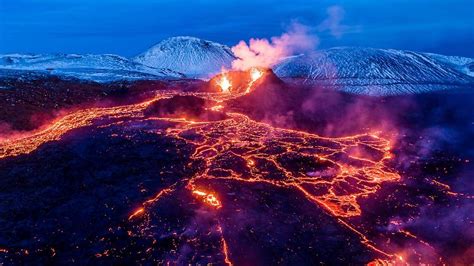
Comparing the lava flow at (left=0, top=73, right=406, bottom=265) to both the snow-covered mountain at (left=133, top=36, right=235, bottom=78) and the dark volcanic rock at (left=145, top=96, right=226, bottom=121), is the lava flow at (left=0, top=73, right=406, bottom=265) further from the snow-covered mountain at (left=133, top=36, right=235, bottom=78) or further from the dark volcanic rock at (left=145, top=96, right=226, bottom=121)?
the snow-covered mountain at (left=133, top=36, right=235, bottom=78)

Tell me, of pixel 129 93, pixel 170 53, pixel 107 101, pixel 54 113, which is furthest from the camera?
pixel 170 53

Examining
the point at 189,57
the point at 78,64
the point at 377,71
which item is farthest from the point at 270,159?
the point at 189,57

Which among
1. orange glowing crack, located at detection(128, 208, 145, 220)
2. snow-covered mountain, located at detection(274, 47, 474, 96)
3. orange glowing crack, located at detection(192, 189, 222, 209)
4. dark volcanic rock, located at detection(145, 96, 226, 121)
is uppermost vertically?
snow-covered mountain, located at detection(274, 47, 474, 96)

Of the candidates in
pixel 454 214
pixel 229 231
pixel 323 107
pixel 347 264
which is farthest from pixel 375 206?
pixel 323 107

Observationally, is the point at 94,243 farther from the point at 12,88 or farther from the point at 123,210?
the point at 12,88

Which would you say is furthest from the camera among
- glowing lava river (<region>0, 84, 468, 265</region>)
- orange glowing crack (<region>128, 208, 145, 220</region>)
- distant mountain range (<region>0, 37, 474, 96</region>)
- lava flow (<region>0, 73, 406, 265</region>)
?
distant mountain range (<region>0, 37, 474, 96</region>)

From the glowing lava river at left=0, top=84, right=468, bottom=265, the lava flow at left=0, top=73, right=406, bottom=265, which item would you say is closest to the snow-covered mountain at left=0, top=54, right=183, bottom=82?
the lava flow at left=0, top=73, right=406, bottom=265

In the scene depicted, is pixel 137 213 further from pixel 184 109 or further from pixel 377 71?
pixel 377 71
